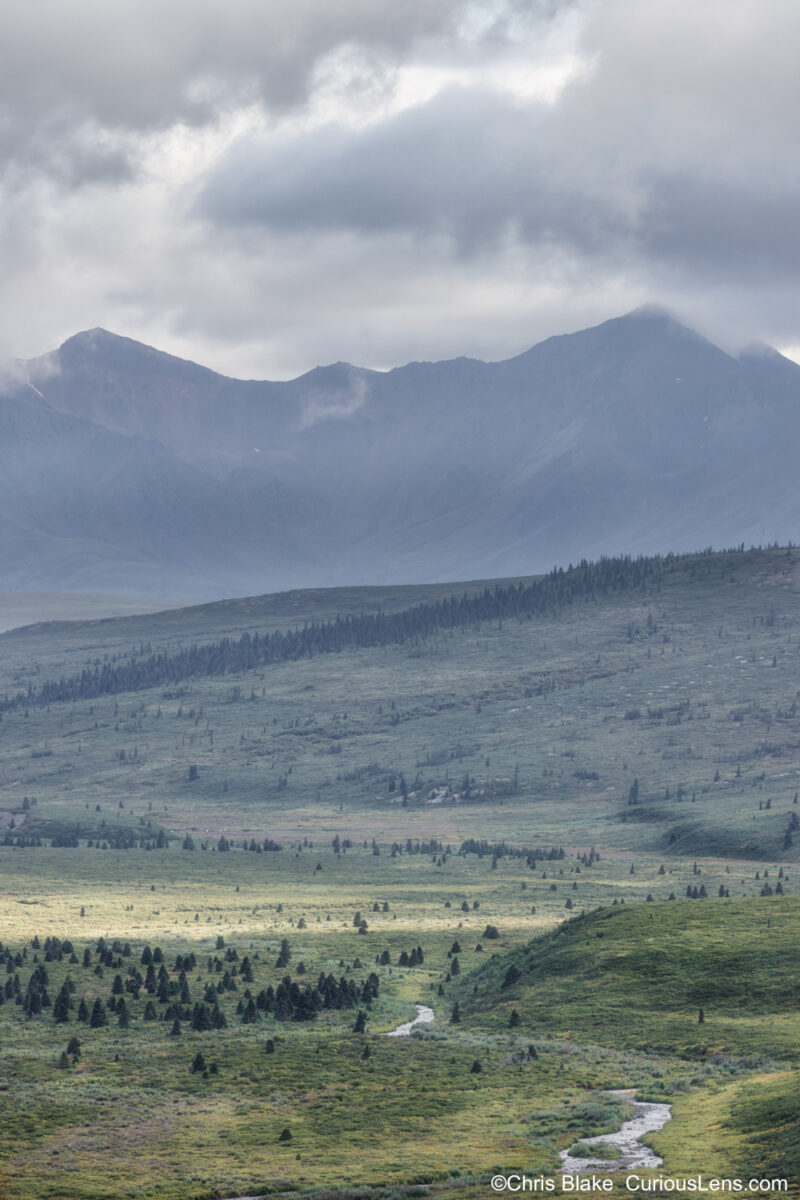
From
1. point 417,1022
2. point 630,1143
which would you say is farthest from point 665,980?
point 630,1143

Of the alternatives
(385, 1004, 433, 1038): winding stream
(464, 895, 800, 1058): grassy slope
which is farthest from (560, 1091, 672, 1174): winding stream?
(385, 1004, 433, 1038): winding stream

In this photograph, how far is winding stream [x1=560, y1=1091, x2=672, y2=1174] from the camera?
47.2m

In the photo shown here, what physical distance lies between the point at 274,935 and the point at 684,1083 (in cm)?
5198

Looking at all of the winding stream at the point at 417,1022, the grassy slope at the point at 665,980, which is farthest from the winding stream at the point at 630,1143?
the winding stream at the point at 417,1022

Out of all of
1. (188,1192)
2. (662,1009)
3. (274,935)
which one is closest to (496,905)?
(274,935)

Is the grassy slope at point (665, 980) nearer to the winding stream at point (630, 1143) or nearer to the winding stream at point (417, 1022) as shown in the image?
the winding stream at point (417, 1022)

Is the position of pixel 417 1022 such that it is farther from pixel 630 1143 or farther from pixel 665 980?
pixel 630 1143

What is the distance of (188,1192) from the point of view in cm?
4631

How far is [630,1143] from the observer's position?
164 feet

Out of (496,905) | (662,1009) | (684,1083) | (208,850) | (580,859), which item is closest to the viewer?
(684,1083)

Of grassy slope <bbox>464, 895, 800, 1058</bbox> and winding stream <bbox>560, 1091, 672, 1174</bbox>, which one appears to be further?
grassy slope <bbox>464, 895, 800, 1058</bbox>

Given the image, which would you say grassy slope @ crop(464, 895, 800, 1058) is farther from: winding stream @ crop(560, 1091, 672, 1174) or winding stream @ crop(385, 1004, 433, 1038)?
winding stream @ crop(560, 1091, 672, 1174)

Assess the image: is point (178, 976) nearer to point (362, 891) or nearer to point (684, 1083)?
point (684, 1083)

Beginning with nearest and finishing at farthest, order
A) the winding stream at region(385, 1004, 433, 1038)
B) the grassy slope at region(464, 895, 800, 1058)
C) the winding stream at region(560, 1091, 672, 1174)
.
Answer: the winding stream at region(560, 1091, 672, 1174), the grassy slope at region(464, 895, 800, 1058), the winding stream at region(385, 1004, 433, 1038)
